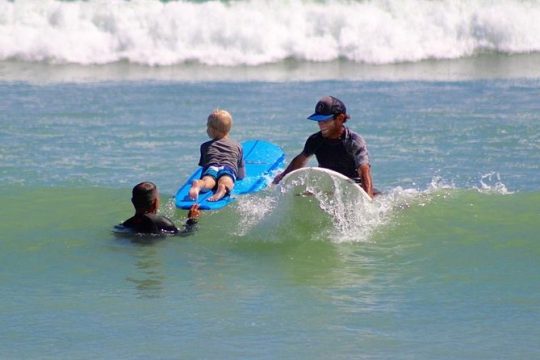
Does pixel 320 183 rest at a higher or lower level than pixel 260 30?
lower

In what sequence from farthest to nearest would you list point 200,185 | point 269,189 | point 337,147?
point 200,185 < point 269,189 < point 337,147

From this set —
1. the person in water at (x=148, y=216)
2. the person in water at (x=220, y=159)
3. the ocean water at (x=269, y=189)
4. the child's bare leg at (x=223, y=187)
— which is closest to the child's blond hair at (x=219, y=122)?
the person in water at (x=220, y=159)

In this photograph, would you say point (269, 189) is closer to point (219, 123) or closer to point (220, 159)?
point (220, 159)

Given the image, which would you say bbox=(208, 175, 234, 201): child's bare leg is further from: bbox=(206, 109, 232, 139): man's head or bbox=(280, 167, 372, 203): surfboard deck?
bbox=(280, 167, 372, 203): surfboard deck

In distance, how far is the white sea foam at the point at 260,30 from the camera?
22344 millimetres

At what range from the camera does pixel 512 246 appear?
8.69 m

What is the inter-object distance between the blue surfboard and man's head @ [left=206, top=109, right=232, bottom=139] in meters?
0.44

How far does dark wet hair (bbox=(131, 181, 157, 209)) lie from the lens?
8.72 m

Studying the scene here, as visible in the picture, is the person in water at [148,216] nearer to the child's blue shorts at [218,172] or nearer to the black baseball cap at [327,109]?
the child's blue shorts at [218,172]

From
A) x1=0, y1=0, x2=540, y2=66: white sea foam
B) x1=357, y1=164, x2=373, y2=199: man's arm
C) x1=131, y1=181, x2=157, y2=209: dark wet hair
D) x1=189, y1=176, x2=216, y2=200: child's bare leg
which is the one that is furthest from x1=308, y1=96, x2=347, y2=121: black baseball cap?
x1=0, y1=0, x2=540, y2=66: white sea foam

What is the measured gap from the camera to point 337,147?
917 centimetres

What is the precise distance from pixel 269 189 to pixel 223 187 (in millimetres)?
646

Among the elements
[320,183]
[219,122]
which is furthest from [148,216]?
[219,122]

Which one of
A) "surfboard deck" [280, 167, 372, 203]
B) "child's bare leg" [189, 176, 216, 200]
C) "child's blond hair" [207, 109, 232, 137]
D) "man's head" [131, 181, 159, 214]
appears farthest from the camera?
"child's blond hair" [207, 109, 232, 137]
